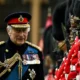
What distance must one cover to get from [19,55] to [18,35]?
0.32m

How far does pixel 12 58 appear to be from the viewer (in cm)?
1028

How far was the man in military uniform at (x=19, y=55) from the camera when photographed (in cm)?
1018

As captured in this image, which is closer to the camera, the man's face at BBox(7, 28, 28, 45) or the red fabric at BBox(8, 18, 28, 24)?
the man's face at BBox(7, 28, 28, 45)

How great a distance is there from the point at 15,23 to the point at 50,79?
223 centimetres

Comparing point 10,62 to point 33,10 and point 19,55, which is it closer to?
point 19,55

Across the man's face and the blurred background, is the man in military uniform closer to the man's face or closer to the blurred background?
the man's face

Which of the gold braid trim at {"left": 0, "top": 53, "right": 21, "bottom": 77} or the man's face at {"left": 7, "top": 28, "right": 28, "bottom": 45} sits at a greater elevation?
the man's face at {"left": 7, "top": 28, "right": 28, "bottom": 45}

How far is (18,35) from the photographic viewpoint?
10.1 m

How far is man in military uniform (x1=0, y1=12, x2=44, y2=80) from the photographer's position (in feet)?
33.4

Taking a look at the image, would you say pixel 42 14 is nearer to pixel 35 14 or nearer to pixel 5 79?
pixel 35 14

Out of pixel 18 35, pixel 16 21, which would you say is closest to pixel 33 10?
pixel 16 21

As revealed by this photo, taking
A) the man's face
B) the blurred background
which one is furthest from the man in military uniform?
the blurred background

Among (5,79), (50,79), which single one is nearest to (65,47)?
(50,79)

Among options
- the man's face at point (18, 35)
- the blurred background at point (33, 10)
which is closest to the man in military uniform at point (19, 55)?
the man's face at point (18, 35)
